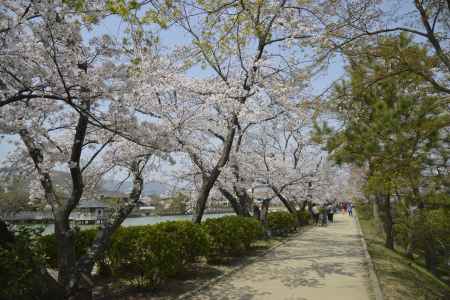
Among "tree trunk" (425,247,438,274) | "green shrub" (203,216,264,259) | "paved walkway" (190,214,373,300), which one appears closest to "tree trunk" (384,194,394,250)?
"tree trunk" (425,247,438,274)

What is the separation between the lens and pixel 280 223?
62.1 feet

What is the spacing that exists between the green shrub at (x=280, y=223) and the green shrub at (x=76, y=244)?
11.9 meters

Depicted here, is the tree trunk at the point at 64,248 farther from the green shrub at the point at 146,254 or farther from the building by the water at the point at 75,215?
the green shrub at the point at 146,254

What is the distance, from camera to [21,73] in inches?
188

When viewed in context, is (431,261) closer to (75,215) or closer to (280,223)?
(280,223)

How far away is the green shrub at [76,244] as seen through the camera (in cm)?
674

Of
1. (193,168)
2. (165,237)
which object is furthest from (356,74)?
(193,168)

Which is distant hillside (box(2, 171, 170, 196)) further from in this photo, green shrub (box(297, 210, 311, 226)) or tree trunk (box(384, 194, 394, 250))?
green shrub (box(297, 210, 311, 226))

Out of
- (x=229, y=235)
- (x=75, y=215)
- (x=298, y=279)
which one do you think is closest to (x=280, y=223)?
(x=229, y=235)

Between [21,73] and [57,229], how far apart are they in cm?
247

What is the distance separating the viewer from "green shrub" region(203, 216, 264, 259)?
9.78m

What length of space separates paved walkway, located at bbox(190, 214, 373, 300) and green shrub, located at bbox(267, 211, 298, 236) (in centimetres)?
635

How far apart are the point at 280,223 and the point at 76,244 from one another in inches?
526

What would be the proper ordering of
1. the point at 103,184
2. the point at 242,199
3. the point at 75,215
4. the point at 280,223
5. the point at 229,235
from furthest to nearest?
→ the point at 280,223 → the point at 242,199 → the point at 75,215 → the point at 103,184 → the point at 229,235
